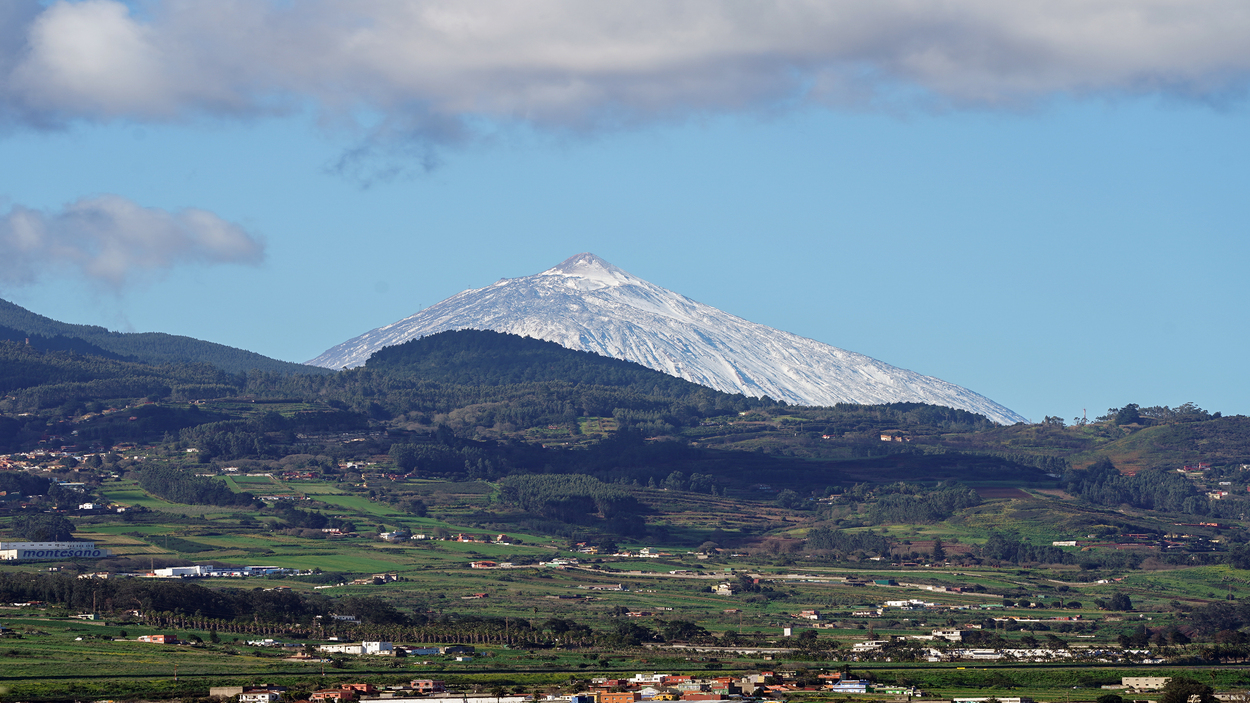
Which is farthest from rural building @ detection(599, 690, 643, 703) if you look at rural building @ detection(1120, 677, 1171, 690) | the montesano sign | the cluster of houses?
the montesano sign

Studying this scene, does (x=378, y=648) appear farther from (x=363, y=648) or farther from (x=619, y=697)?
(x=619, y=697)

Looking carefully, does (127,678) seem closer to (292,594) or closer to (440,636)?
(440,636)

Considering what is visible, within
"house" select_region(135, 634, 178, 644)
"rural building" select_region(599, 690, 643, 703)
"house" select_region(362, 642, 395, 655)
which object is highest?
"house" select_region(135, 634, 178, 644)

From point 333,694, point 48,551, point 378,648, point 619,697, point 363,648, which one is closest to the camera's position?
point 333,694

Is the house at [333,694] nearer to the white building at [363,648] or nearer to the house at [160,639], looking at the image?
the white building at [363,648]

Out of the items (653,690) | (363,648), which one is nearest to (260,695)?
(653,690)

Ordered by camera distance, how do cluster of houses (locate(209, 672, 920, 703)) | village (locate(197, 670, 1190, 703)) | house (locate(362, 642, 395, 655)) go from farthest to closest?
house (locate(362, 642, 395, 655)), village (locate(197, 670, 1190, 703)), cluster of houses (locate(209, 672, 920, 703))

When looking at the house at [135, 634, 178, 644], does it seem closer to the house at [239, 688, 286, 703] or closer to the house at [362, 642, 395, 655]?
the house at [362, 642, 395, 655]

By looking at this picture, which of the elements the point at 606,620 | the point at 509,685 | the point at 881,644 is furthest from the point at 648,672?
the point at 606,620

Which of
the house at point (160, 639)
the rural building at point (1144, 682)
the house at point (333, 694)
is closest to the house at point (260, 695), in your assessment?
the house at point (333, 694)
